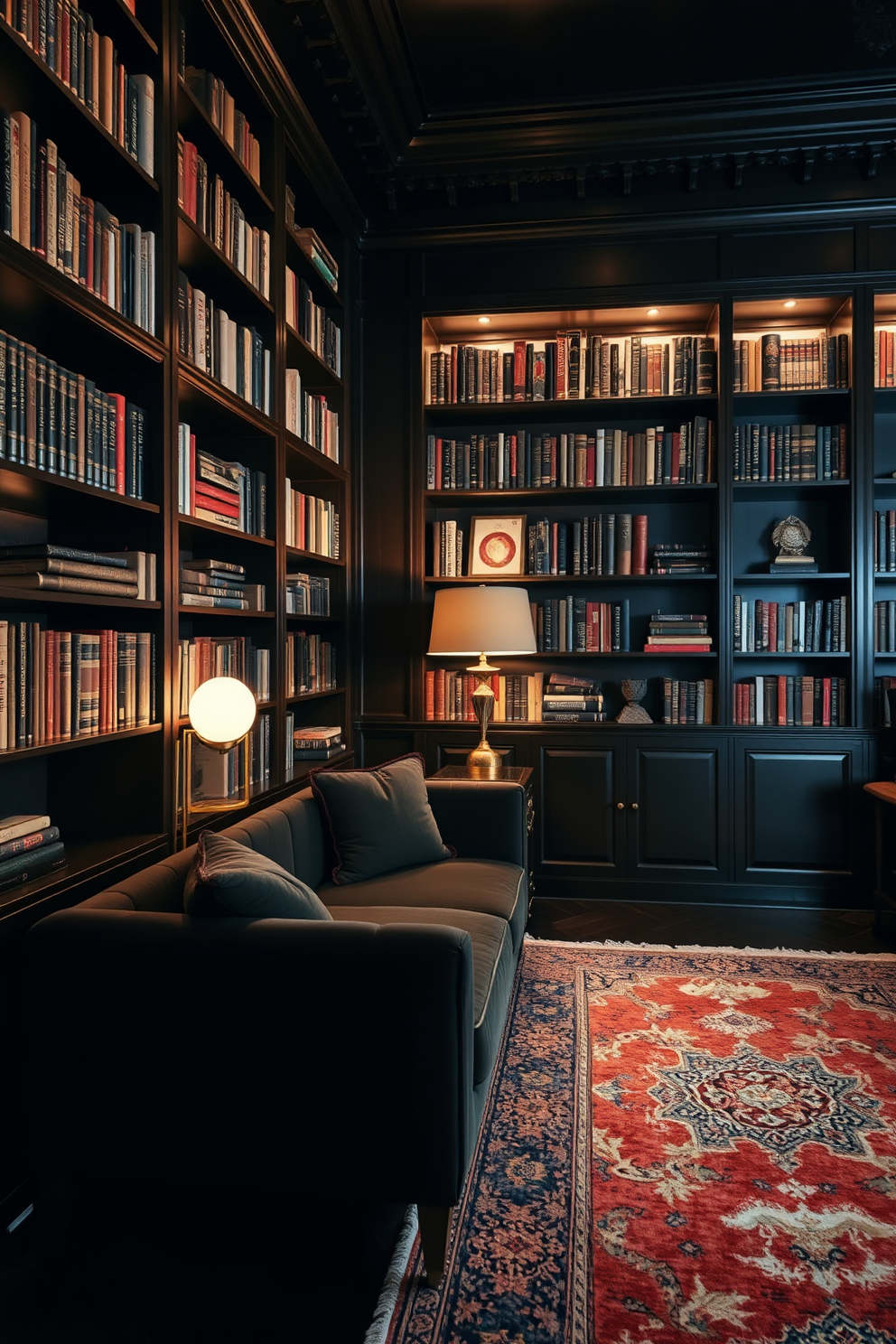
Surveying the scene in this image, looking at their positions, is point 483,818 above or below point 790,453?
below

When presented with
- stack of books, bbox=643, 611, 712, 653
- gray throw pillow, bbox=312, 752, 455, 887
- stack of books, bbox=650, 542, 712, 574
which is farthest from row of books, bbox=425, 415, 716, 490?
gray throw pillow, bbox=312, 752, 455, 887

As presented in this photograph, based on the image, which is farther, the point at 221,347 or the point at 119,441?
the point at 221,347

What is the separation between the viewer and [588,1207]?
5.96ft

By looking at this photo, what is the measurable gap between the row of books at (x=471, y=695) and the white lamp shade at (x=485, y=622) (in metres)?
0.65

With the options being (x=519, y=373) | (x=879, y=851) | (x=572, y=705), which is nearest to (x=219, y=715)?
(x=572, y=705)

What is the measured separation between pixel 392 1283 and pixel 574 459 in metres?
3.44

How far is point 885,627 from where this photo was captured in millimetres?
4027

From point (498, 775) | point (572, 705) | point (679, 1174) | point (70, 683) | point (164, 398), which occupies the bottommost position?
point (679, 1174)

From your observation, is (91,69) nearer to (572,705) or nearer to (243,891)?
(243,891)

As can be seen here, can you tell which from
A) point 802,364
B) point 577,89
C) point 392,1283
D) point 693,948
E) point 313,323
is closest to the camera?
point 392,1283

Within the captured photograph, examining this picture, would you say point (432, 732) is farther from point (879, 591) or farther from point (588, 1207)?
point (588, 1207)

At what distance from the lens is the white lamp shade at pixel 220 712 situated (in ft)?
7.63

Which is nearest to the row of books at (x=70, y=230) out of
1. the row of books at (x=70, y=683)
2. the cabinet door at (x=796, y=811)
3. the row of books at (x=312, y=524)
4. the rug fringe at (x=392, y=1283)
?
the row of books at (x=70, y=683)

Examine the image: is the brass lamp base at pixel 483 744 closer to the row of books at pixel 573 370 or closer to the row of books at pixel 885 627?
the row of books at pixel 573 370
